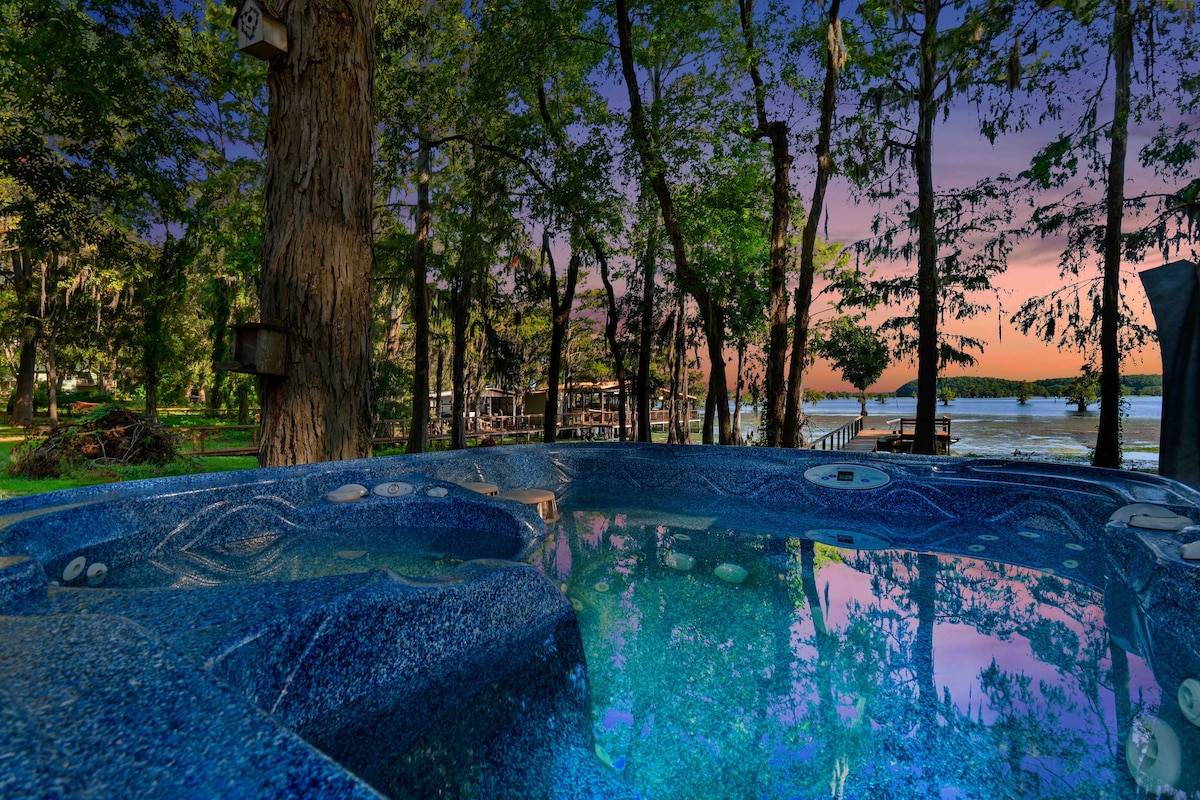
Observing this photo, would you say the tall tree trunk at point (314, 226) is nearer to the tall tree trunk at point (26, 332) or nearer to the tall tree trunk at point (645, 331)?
the tall tree trunk at point (645, 331)

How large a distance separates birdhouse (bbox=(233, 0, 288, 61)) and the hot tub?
2990 millimetres

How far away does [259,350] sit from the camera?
3.94m

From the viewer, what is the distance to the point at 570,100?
11320mm

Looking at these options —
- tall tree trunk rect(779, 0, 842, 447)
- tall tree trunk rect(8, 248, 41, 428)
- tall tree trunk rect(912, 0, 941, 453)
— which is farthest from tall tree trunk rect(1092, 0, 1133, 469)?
tall tree trunk rect(8, 248, 41, 428)

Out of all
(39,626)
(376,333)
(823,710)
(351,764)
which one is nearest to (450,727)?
(351,764)

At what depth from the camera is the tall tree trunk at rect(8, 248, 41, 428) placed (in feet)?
50.9

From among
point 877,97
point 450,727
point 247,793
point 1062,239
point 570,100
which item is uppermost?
point 570,100

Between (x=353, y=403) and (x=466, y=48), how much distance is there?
31.4ft

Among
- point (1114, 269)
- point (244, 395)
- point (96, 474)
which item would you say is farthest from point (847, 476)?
point (244, 395)

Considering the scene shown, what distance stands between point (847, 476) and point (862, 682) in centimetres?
296

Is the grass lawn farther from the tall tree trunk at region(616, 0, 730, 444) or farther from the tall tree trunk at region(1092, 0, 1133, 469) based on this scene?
the tall tree trunk at region(1092, 0, 1133, 469)

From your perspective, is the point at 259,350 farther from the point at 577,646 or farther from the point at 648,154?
the point at 648,154

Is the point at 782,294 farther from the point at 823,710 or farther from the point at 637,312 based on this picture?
the point at 823,710

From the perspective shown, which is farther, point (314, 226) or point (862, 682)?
point (314, 226)
